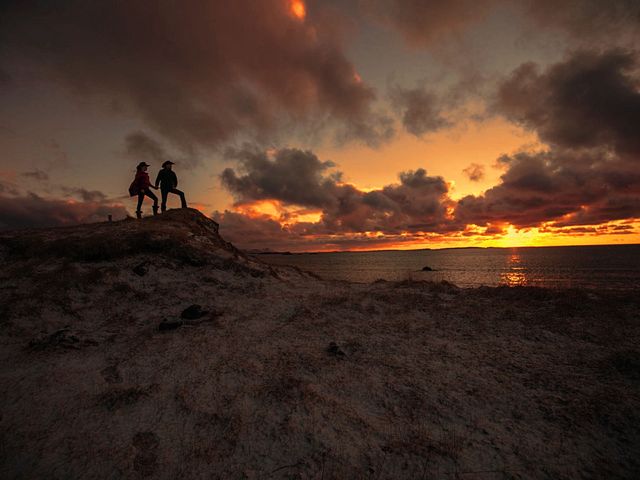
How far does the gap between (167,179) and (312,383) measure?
Answer: 1639cm

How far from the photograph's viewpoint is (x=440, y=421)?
534cm

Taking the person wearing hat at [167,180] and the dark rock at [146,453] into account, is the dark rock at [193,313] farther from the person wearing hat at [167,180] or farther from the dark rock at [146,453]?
the person wearing hat at [167,180]

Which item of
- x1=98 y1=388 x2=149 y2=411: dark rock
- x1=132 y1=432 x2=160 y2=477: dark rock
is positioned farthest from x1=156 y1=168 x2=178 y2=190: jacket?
x1=132 y1=432 x2=160 y2=477: dark rock

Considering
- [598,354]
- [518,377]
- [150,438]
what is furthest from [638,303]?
[150,438]

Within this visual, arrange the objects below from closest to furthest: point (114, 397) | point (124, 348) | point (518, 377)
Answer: point (114, 397) < point (518, 377) < point (124, 348)

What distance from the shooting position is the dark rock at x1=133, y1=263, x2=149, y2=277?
13.6 metres

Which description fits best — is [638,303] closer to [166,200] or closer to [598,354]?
[598,354]

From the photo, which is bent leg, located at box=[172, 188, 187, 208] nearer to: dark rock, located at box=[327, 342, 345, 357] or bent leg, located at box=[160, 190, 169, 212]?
bent leg, located at box=[160, 190, 169, 212]

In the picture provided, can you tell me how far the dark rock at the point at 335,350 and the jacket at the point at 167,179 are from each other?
50.4ft

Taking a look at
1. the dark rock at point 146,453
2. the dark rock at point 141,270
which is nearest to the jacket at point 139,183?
the dark rock at point 141,270

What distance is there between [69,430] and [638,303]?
16.5m

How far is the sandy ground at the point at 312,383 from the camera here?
461 centimetres

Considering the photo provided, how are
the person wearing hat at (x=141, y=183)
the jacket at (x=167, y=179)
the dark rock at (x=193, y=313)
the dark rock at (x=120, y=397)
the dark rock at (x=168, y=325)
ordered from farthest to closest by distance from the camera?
1. the jacket at (x=167, y=179)
2. the person wearing hat at (x=141, y=183)
3. the dark rock at (x=193, y=313)
4. the dark rock at (x=168, y=325)
5. the dark rock at (x=120, y=397)

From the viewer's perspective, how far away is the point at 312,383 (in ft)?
21.7
